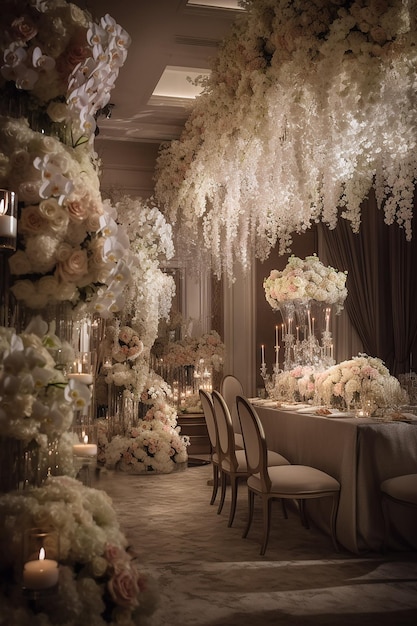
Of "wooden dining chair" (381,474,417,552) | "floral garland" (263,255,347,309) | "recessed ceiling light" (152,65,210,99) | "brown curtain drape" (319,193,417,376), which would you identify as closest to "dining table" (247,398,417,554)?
"wooden dining chair" (381,474,417,552)

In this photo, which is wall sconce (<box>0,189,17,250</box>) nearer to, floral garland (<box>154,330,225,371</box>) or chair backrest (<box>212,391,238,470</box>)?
chair backrest (<box>212,391,238,470</box>)

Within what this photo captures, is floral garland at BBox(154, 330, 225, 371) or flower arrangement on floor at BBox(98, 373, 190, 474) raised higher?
floral garland at BBox(154, 330, 225, 371)

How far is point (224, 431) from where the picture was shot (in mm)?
5160

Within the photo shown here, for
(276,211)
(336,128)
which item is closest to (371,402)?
(336,128)

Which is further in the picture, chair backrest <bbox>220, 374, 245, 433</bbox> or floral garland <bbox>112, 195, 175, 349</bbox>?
floral garland <bbox>112, 195, 175, 349</bbox>

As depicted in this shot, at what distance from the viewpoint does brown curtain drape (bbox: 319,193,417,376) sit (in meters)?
8.62

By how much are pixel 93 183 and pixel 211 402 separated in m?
3.21

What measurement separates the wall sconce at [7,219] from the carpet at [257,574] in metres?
1.51

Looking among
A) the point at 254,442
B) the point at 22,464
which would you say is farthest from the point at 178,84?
the point at 22,464

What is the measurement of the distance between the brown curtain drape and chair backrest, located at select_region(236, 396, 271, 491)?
4663mm

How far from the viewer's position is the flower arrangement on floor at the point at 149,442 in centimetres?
713

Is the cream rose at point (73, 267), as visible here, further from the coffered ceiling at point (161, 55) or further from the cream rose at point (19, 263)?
the coffered ceiling at point (161, 55)

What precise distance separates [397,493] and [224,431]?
61.9 inches

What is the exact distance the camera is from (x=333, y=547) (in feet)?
14.1
